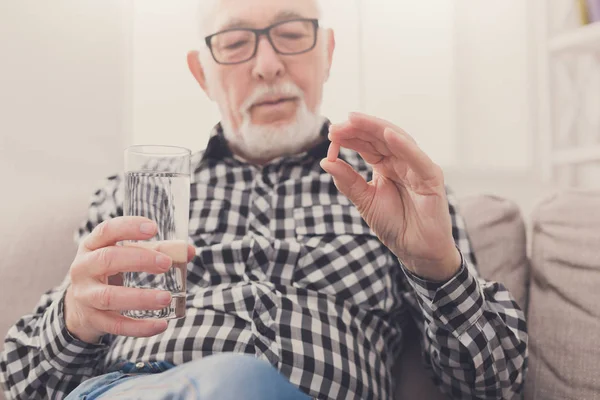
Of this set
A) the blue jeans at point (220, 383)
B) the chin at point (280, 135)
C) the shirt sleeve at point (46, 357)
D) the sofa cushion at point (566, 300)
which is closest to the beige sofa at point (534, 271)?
the sofa cushion at point (566, 300)

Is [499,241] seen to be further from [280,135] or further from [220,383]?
[220,383]

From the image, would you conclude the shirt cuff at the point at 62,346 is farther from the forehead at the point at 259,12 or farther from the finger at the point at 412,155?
the forehead at the point at 259,12

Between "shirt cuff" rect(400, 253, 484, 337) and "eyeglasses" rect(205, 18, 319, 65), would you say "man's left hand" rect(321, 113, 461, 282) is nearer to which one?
"shirt cuff" rect(400, 253, 484, 337)

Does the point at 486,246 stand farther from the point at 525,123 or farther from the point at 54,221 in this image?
the point at 54,221

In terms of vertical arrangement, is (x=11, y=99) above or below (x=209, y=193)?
above

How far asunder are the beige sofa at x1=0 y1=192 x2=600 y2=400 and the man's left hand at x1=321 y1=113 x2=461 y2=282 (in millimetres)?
291

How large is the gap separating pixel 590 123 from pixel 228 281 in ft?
4.20

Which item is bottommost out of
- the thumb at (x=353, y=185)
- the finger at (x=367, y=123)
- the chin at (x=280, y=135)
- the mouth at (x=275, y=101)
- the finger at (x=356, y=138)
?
the thumb at (x=353, y=185)

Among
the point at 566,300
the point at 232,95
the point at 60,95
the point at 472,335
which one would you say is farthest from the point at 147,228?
the point at 60,95

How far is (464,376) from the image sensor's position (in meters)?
0.88

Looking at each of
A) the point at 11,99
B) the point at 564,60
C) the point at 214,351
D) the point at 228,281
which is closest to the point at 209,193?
the point at 228,281

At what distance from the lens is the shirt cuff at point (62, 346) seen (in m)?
0.83

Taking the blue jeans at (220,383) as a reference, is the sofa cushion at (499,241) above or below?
above

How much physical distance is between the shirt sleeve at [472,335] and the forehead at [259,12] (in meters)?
0.68
